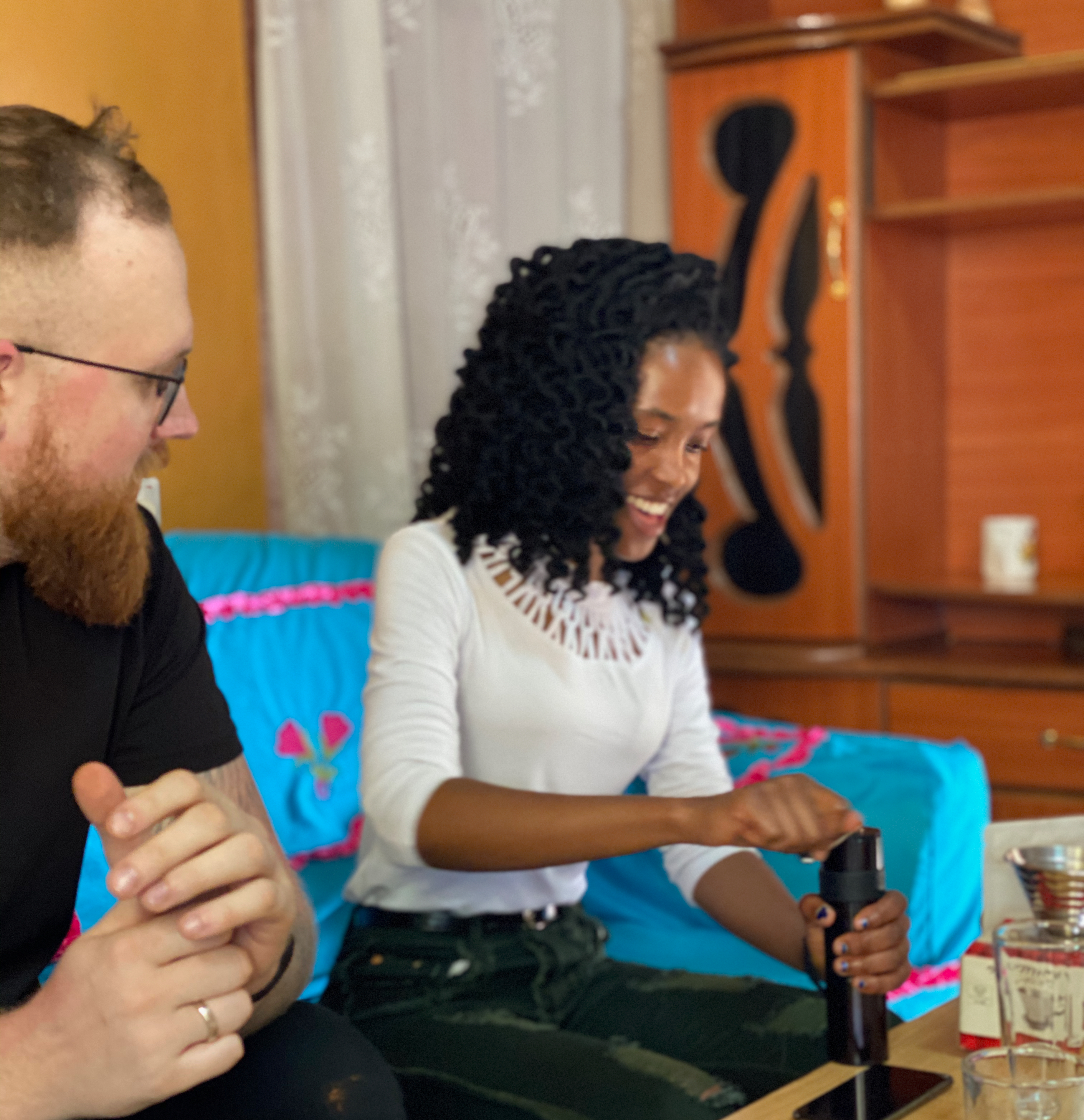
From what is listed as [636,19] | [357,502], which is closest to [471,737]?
[357,502]

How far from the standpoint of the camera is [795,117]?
2877 millimetres

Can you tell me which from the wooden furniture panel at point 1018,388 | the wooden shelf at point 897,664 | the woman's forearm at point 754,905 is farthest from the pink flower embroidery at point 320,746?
the wooden furniture panel at point 1018,388

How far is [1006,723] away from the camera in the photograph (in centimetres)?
277

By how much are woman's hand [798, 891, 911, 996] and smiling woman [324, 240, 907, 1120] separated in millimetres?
25

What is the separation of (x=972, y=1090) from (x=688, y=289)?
3.02 feet

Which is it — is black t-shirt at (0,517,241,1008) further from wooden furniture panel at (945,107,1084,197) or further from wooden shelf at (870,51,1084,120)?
wooden furniture panel at (945,107,1084,197)

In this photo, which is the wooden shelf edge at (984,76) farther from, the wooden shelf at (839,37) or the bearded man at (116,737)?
the bearded man at (116,737)

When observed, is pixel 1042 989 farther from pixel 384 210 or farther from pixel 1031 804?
pixel 1031 804

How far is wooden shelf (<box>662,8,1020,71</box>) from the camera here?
2.80 m

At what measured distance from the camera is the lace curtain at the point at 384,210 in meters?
2.30

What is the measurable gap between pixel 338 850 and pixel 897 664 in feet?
4.39

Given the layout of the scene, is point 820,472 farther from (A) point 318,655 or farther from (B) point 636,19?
(A) point 318,655

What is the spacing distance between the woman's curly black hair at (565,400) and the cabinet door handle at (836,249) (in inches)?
50.1

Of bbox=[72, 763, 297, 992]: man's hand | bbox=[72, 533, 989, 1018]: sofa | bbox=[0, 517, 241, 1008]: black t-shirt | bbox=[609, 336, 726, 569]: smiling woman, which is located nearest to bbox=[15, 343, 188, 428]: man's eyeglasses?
bbox=[0, 517, 241, 1008]: black t-shirt
